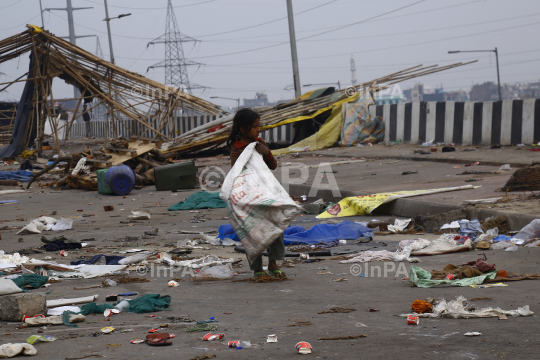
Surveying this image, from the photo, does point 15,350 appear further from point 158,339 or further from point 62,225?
point 62,225

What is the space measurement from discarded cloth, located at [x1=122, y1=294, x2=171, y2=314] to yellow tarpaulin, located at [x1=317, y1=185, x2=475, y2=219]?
15.3 feet

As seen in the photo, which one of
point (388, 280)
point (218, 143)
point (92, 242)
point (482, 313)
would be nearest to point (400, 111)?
point (218, 143)

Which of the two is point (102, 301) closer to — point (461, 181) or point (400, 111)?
point (461, 181)

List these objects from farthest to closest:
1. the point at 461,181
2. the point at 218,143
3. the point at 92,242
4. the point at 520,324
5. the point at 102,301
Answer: the point at 218,143, the point at 461,181, the point at 92,242, the point at 102,301, the point at 520,324

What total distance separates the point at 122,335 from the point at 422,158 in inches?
428

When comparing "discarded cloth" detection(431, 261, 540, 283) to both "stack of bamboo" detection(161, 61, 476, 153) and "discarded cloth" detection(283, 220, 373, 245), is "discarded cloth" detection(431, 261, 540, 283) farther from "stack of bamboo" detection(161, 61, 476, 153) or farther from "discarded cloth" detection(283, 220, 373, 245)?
"stack of bamboo" detection(161, 61, 476, 153)

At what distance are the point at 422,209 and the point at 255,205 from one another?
3646 mm

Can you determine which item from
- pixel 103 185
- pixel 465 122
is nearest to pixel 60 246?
pixel 103 185

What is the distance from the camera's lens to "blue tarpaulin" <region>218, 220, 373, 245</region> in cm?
673

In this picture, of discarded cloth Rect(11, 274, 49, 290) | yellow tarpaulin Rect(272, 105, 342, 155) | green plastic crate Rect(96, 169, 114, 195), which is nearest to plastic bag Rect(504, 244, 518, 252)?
discarded cloth Rect(11, 274, 49, 290)

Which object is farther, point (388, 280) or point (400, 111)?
point (400, 111)

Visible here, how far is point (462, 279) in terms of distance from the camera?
4.32 m

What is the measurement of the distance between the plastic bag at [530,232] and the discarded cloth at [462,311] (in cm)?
250

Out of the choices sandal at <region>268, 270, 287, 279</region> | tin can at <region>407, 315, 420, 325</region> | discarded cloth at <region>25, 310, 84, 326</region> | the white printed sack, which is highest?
the white printed sack
